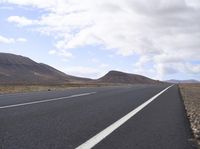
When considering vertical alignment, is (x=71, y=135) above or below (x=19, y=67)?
below

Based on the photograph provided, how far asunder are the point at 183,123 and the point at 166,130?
62.7 inches

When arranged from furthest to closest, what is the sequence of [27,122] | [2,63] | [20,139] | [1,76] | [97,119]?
[2,63] < [1,76] < [97,119] < [27,122] < [20,139]

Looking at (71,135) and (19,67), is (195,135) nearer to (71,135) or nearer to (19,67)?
(71,135)

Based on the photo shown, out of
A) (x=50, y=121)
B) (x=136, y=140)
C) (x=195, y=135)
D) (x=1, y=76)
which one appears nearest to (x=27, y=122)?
(x=50, y=121)

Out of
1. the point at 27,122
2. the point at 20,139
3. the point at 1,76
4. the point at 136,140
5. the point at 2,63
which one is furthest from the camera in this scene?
the point at 2,63

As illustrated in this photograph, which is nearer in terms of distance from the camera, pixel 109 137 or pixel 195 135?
pixel 109 137

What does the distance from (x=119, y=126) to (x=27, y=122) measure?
1.94m

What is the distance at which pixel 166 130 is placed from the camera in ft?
25.6

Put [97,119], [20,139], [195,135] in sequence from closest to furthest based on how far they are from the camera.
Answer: [20,139], [195,135], [97,119]

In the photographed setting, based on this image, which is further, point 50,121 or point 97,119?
point 97,119

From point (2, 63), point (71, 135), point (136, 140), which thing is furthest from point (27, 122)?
point (2, 63)

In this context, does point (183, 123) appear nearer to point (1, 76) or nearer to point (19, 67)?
point (1, 76)

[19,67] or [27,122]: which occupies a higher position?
[19,67]

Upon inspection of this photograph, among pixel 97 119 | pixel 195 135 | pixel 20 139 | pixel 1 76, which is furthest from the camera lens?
pixel 1 76
